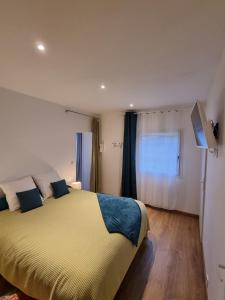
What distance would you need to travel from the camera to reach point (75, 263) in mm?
1450

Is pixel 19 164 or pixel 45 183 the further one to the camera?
pixel 45 183

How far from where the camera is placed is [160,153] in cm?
396

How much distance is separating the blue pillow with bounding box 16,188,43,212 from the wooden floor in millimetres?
1833

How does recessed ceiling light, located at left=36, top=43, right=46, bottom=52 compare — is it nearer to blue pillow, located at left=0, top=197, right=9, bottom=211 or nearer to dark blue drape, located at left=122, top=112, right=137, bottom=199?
blue pillow, located at left=0, top=197, right=9, bottom=211

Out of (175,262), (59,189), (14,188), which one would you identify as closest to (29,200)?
(14,188)

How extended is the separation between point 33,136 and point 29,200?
1.22 meters

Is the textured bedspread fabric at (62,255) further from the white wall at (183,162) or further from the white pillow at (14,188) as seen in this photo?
the white wall at (183,162)

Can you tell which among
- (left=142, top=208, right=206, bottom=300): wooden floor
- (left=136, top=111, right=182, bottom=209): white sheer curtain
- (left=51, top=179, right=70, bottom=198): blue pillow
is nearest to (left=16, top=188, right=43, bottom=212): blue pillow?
(left=51, top=179, right=70, bottom=198): blue pillow

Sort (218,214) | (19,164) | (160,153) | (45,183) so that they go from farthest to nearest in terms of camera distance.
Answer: (160,153) < (45,183) < (19,164) < (218,214)

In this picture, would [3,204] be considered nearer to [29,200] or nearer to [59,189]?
[29,200]

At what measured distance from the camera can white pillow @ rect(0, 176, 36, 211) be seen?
2.45 m

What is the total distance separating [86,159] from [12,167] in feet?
7.99

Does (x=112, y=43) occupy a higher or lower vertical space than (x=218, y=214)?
higher

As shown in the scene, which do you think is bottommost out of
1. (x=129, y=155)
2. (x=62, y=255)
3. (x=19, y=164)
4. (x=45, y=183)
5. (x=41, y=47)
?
(x=62, y=255)
